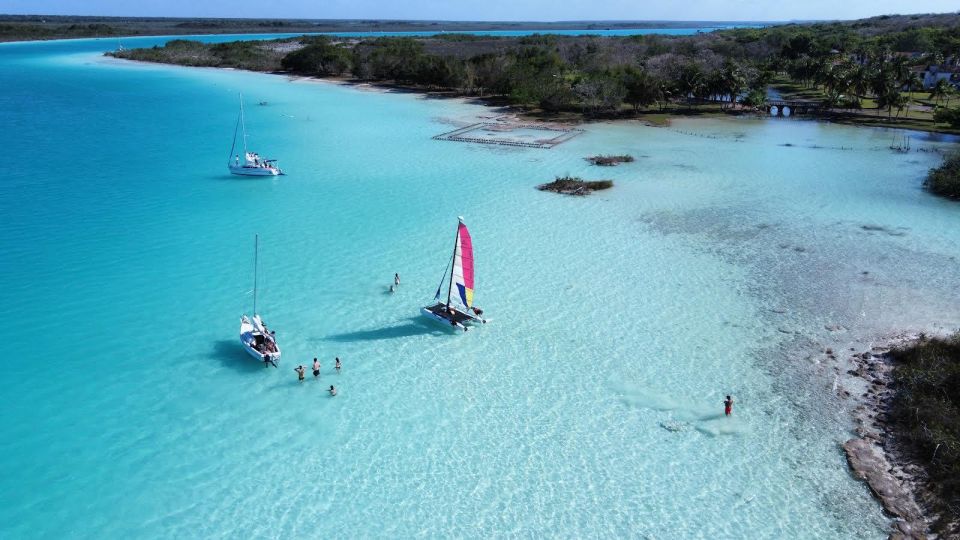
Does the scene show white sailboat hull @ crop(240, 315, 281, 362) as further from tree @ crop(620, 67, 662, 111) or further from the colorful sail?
tree @ crop(620, 67, 662, 111)

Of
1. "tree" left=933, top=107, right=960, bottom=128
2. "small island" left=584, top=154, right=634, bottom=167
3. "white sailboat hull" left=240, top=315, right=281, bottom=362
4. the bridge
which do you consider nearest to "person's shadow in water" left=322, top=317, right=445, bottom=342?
"white sailboat hull" left=240, top=315, right=281, bottom=362

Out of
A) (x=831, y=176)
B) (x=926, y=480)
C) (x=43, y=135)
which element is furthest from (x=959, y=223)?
(x=43, y=135)

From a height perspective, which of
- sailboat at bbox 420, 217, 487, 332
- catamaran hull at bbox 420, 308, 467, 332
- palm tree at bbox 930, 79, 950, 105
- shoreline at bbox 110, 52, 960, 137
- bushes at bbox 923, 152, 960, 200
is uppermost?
palm tree at bbox 930, 79, 950, 105

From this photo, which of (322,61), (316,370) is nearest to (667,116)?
(316,370)

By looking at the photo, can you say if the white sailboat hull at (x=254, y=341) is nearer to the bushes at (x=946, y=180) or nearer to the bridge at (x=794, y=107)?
the bushes at (x=946, y=180)

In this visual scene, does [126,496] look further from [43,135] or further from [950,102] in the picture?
[950,102]

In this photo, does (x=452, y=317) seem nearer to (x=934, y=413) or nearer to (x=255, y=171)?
(x=934, y=413)
